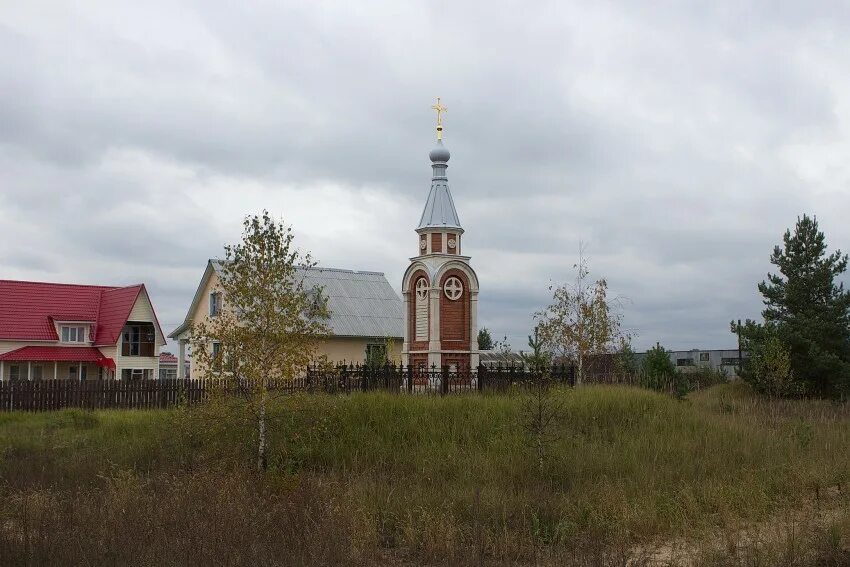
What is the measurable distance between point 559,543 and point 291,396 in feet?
19.8

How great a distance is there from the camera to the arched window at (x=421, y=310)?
26672 millimetres

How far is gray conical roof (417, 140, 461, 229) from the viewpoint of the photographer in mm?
26906

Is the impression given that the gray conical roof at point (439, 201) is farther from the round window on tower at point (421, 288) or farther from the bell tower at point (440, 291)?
the round window on tower at point (421, 288)

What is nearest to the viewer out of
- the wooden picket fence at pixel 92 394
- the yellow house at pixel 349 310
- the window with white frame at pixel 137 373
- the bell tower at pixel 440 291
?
the wooden picket fence at pixel 92 394

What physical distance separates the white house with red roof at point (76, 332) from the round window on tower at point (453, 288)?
1983cm

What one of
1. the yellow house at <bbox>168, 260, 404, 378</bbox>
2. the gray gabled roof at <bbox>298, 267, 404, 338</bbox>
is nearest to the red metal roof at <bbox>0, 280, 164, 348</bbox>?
the yellow house at <bbox>168, 260, 404, 378</bbox>

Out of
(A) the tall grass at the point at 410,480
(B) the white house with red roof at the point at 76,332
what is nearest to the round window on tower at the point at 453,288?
(A) the tall grass at the point at 410,480

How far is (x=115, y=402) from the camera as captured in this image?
75.4 ft

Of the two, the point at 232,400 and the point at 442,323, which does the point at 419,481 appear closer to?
the point at 232,400

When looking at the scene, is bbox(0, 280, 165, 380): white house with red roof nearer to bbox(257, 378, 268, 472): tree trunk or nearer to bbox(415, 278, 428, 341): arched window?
bbox(415, 278, 428, 341): arched window

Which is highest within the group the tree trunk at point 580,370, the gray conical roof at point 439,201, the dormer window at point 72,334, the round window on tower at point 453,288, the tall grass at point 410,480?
the gray conical roof at point 439,201

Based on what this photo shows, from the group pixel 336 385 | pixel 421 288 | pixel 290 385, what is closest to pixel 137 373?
pixel 421 288

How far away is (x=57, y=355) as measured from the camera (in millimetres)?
37688

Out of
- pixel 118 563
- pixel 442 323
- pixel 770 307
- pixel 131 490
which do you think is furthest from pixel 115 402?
pixel 770 307
